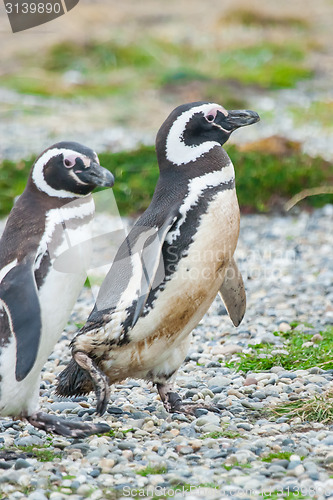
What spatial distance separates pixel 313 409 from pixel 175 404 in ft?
2.67

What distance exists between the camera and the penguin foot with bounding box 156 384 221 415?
16.2 ft

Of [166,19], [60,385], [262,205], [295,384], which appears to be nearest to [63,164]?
[60,385]

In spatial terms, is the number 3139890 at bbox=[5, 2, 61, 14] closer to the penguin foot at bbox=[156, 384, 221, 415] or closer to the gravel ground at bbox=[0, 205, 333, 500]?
the gravel ground at bbox=[0, 205, 333, 500]

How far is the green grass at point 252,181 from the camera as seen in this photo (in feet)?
34.3

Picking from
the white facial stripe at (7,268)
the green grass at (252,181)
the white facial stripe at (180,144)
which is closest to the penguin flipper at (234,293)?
the white facial stripe at (180,144)

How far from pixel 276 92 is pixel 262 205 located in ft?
29.4

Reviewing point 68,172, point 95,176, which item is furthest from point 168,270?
point 68,172

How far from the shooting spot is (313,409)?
464cm

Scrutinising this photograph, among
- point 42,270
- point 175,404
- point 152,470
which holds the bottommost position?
point 175,404

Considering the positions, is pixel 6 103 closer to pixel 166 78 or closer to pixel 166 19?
pixel 166 78

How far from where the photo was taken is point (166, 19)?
2880 cm

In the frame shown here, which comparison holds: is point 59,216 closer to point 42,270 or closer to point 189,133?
point 42,270

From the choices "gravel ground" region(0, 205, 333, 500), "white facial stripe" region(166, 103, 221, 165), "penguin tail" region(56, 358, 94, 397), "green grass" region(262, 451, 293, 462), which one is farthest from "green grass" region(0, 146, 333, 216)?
"green grass" region(262, 451, 293, 462)

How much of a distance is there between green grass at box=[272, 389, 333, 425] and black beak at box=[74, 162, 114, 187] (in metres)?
1.54
